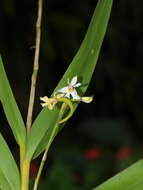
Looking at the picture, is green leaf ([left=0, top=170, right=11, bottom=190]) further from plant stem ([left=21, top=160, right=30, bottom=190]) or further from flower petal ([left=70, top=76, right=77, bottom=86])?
flower petal ([left=70, top=76, right=77, bottom=86])

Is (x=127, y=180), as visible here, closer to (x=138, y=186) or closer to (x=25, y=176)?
(x=138, y=186)

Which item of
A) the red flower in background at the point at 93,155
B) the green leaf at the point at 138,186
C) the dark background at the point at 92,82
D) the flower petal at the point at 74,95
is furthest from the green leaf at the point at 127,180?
the red flower in background at the point at 93,155

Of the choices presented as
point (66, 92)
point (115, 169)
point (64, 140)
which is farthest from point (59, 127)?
point (64, 140)

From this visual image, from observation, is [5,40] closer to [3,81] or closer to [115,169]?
[115,169]

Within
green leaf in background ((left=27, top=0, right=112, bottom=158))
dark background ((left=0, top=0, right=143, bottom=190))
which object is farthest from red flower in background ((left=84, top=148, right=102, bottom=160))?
green leaf in background ((left=27, top=0, right=112, bottom=158))

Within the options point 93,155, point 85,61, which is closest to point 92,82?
point 93,155
